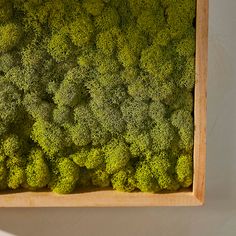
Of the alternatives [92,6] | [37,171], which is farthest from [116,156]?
[92,6]

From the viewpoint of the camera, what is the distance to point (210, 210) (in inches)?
47.1

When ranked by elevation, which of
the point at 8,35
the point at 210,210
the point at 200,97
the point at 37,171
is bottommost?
the point at 210,210

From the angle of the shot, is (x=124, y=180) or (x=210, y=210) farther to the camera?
(x=210, y=210)

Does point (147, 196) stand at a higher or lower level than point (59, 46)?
lower

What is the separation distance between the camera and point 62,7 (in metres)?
0.97

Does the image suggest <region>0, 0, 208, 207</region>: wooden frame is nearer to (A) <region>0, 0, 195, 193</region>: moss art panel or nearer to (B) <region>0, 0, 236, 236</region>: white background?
(A) <region>0, 0, 195, 193</region>: moss art panel

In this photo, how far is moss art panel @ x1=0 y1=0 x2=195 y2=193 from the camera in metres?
0.98

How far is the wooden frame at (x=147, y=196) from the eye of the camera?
3.27 ft

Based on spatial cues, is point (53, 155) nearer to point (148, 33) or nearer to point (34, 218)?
point (34, 218)

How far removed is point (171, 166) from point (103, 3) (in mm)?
353

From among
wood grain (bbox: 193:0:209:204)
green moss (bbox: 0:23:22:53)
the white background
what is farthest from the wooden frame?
green moss (bbox: 0:23:22:53)

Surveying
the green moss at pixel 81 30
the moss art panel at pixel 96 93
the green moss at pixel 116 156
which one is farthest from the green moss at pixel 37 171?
the green moss at pixel 81 30

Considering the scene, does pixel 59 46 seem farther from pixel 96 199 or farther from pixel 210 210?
pixel 210 210

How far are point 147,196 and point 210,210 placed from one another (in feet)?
0.77
